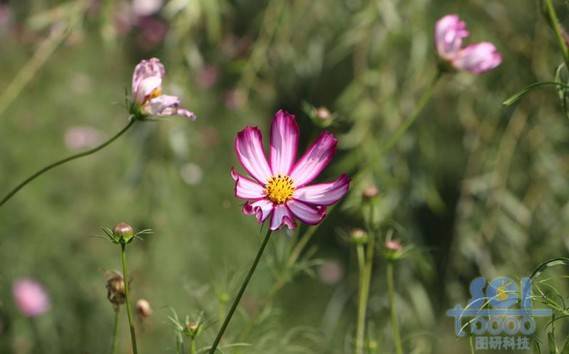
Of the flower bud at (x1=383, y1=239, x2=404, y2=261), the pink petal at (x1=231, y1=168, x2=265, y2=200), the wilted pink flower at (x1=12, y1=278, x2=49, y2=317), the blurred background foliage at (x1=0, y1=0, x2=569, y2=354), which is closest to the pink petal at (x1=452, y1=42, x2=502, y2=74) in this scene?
the flower bud at (x1=383, y1=239, x2=404, y2=261)

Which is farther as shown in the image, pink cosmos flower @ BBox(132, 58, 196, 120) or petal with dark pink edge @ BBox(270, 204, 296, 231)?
pink cosmos flower @ BBox(132, 58, 196, 120)

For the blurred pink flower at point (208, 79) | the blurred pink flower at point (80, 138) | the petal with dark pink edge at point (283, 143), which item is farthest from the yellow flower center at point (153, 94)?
the blurred pink flower at point (208, 79)

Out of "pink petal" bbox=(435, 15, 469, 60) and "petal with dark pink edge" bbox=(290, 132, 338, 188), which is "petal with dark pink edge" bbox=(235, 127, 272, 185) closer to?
"petal with dark pink edge" bbox=(290, 132, 338, 188)

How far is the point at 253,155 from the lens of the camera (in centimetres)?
58

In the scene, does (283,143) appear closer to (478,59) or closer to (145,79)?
(145,79)

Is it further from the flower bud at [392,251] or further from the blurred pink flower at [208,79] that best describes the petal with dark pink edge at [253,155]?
the blurred pink flower at [208,79]

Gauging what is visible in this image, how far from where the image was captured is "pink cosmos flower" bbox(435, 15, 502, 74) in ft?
2.58

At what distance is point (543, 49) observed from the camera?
169 centimetres

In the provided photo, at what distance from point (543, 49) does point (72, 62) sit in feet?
5.65

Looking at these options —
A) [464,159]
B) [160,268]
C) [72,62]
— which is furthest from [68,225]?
[464,159]

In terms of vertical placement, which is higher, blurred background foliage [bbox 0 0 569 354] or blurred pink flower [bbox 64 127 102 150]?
blurred pink flower [bbox 64 127 102 150]

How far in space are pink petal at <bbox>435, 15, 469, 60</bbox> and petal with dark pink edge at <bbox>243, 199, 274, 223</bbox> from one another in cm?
35

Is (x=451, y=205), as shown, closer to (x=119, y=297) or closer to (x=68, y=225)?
(x=68, y=225)

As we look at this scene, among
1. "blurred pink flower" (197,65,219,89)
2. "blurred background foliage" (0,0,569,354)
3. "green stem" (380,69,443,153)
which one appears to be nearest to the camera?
"green stem" (380,69,443,153)
